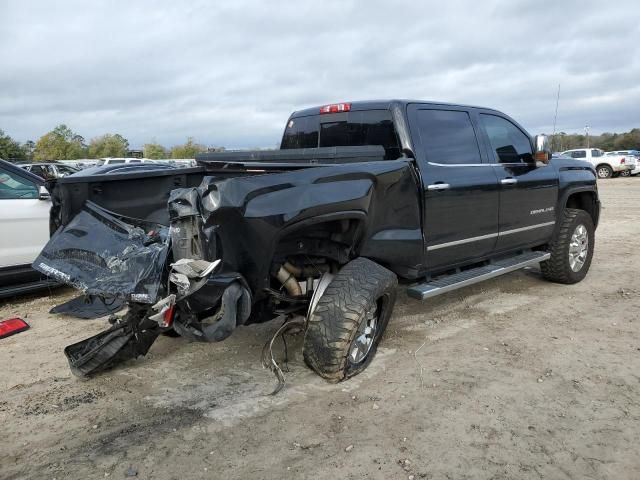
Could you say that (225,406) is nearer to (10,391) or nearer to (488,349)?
(10,391)

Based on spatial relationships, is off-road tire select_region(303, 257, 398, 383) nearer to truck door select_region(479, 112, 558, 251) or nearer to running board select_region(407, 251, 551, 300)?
running board select_region(407, 251, 551, 300)

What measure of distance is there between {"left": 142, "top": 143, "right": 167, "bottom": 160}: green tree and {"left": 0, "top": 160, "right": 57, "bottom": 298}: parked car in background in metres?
53.5

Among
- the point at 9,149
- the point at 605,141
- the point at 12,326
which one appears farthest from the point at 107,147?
the point at 605,141

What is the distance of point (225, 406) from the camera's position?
333cm

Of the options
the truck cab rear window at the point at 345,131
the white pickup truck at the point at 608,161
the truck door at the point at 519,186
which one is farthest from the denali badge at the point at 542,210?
the white pickup truck at the point at 608,161

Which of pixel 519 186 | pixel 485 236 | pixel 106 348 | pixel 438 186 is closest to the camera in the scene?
pixel 106 348

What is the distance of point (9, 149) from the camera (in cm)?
4306

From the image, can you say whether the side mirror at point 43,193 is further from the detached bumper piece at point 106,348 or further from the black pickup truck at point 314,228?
the detached bumper piece at point 106,348

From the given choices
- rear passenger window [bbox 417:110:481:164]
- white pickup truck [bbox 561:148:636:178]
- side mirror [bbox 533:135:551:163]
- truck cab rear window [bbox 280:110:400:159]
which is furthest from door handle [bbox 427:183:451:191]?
white pickup truck [bbox 561:148:636:178]

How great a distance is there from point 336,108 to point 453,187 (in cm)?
133

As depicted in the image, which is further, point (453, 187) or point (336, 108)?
point (336, 108)

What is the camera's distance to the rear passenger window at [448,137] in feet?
14.4

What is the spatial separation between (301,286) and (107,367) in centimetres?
156

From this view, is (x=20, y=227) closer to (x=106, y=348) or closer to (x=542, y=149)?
(x=106, y=348)
